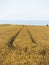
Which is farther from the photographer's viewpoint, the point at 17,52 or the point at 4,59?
the point at 17,52

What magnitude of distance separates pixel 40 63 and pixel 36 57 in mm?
2056

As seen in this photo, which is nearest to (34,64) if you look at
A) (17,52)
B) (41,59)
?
(41,59)

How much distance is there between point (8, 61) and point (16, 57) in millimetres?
1694

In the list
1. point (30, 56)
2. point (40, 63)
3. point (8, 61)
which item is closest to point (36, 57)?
point (30, 56)

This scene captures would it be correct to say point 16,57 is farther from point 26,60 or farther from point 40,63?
point 40,63

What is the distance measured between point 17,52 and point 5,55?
6.07 ft

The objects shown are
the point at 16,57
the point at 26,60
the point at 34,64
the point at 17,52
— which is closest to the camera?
the point at 34,64

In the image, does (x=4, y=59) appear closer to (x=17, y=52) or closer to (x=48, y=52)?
(x=17, y=52)

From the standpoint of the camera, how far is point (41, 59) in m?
19.4

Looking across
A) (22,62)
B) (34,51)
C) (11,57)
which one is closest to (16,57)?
(11,57)

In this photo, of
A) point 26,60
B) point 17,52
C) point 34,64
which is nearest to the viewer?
point 34,64

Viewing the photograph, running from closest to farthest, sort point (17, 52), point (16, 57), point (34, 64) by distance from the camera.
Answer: point (34, 64) < point (16, 57) < point (17, 52)

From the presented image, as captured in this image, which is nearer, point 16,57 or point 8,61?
point 8,61

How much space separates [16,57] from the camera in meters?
20.0
